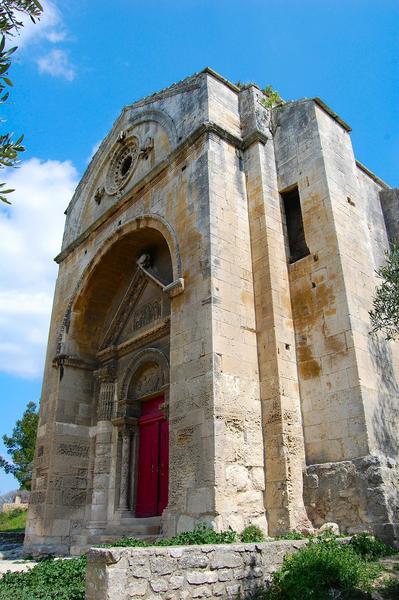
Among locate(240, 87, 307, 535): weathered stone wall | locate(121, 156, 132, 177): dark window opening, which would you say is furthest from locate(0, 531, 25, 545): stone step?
locate(121, 156, 132, 177): dark window opening

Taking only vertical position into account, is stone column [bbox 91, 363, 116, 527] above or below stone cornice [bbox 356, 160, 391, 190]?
below

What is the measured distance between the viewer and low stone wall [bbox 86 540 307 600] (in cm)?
416

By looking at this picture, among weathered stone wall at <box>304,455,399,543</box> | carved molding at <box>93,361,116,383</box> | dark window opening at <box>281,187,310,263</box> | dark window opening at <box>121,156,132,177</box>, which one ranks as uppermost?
dark window opening at <box>121,156,132,177</box>

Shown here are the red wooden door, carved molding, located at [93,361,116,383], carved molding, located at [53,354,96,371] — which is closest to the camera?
the red wooden door

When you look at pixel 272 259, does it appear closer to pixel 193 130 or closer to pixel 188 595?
pixel 193 130

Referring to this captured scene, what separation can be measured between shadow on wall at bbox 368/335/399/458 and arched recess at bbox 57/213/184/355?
3.30m

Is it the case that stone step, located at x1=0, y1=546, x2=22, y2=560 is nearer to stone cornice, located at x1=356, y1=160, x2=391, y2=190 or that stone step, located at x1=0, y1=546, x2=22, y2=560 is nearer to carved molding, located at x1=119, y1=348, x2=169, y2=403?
carved molding, located at x1=119, y1=348, x2=169, y2=403

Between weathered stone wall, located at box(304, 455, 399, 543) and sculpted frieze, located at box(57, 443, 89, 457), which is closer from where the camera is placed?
weathered stone wall, located at box(304, 455, 399, 543)

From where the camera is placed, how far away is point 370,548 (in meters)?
5.85

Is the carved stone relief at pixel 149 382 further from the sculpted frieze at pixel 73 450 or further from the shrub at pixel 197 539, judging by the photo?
the shrub at pixel 197 539

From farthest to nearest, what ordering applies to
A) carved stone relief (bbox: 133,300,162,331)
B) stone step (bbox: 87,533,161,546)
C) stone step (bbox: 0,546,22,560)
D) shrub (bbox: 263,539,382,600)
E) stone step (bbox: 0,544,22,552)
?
1. stone step (bbox: 0,544,22,552)
2. carved stone relief (bbox: 133,300,162,331)
3. stone step (bbox: 0,546,22,560)
4. stone step (bbox: 87,533,161,546)
5. shrub (bbox: 263,539,382,600)

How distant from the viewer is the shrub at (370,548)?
579cm

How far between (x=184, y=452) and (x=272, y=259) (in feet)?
11.4

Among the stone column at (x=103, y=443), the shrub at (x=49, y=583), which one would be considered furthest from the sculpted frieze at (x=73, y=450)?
the shrub at (x=49, y=583)
